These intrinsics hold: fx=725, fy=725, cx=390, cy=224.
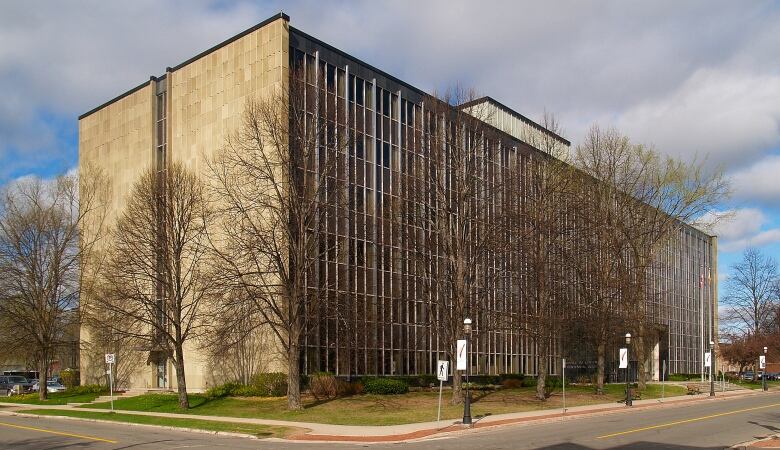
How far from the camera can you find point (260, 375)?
122 feet

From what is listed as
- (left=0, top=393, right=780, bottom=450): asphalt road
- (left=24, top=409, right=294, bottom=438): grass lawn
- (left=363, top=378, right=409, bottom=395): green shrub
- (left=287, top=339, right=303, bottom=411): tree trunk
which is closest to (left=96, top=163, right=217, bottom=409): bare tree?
(left=24, top=409, right=294, bottom=438): grass lawn

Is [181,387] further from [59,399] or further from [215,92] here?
[215,92]

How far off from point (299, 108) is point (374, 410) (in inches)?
556

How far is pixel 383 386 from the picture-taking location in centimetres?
3919

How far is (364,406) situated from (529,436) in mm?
12621

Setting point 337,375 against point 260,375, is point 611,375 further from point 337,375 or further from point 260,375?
point 260,375

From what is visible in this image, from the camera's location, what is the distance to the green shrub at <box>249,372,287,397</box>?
36.8 metres

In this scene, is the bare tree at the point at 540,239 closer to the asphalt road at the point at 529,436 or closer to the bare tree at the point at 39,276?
the asphalt road at the point at 529,436

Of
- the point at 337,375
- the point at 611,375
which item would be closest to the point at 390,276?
the point at 337,375

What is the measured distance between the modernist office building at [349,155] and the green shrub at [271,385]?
2.31m

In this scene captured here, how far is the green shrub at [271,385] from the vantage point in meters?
36.8

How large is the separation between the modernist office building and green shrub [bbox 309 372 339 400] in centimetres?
196

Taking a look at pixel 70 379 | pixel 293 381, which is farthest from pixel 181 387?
pixel 70 379

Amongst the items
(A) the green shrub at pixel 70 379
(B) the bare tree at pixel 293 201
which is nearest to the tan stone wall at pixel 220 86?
(B) the bare tree at pixel 293 201
